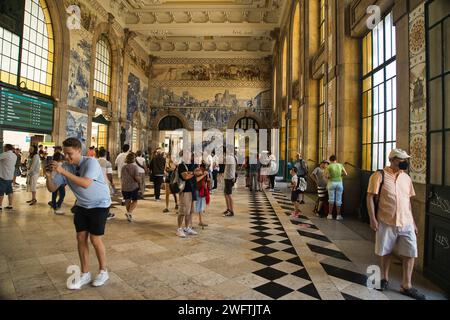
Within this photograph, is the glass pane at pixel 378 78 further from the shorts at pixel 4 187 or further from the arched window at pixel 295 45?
the shorts at pixel 4 187

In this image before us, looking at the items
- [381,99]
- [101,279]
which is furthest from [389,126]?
[101,279]

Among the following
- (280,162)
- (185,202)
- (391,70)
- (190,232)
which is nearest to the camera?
(185,202)

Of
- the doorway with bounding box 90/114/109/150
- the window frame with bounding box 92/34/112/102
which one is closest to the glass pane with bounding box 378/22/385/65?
the window frame with bounding box 92/34/112/102

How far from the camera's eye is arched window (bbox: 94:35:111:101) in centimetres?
1631

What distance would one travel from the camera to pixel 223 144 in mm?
24859

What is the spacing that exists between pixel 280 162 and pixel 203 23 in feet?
38.8

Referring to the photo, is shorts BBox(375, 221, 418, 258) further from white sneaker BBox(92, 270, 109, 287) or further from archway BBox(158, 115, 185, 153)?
archway BBox(158, 115, 185, 153)

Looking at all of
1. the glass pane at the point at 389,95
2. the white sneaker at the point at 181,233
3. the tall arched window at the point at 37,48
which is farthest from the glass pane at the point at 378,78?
the tall arched window at the point at 37,48

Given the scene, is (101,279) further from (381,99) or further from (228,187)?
(381,99)

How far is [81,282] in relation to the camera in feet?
9.16

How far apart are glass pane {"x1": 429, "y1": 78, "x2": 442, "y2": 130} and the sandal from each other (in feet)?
6.41

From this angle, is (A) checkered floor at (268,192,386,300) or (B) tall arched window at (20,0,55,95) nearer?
(A) checkered floor at (268,192,386,300)

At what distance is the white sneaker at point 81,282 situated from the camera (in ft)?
8.96

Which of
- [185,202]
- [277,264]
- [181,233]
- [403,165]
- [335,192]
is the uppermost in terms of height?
[403,165]
